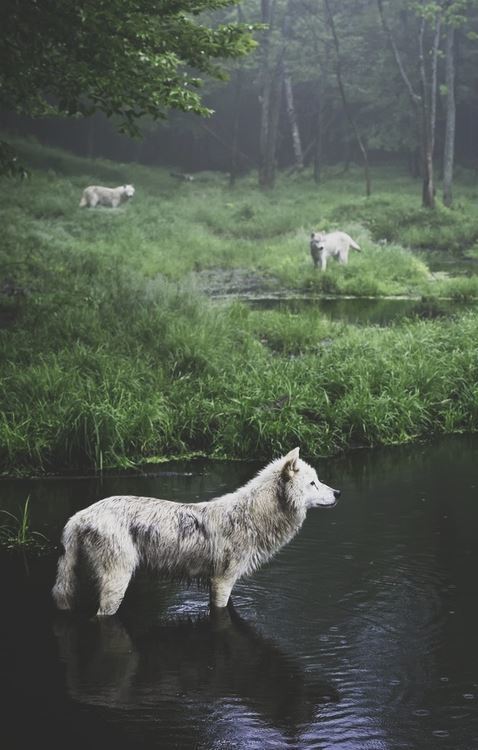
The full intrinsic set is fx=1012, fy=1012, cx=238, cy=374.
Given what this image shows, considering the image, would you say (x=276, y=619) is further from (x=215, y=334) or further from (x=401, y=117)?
(x=401, y=117)

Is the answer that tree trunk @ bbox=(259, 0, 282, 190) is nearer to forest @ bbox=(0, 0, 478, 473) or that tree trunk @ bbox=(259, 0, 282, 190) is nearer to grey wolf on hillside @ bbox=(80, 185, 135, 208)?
forest @ bbox=(0, 0, 478, 473)

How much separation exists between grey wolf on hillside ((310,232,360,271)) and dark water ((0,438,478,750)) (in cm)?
1543

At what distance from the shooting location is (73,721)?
535 cm

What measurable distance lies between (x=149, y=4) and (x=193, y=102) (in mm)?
1612

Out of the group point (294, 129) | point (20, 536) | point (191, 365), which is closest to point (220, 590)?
point (20, 536)

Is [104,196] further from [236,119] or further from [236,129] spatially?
[236,119]

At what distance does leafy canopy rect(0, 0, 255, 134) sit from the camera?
14.9 meters

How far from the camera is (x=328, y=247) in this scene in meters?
24.3

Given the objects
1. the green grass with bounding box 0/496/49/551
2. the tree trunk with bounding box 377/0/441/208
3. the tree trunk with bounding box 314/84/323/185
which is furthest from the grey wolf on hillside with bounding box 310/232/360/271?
the tree trunk with bounding box 314/84/323/185

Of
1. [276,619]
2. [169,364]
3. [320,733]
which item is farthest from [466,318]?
[320,733]

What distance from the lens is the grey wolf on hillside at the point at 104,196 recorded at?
29672 millimetres

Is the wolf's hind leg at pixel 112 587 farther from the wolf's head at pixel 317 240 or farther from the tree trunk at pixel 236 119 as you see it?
the tree trunk at pixel 236 119

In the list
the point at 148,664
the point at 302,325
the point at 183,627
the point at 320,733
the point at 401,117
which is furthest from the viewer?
the point at 401,117

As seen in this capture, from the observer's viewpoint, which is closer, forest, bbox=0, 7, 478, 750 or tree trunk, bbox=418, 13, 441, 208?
forest, bbox=0, 7, 478, 750
